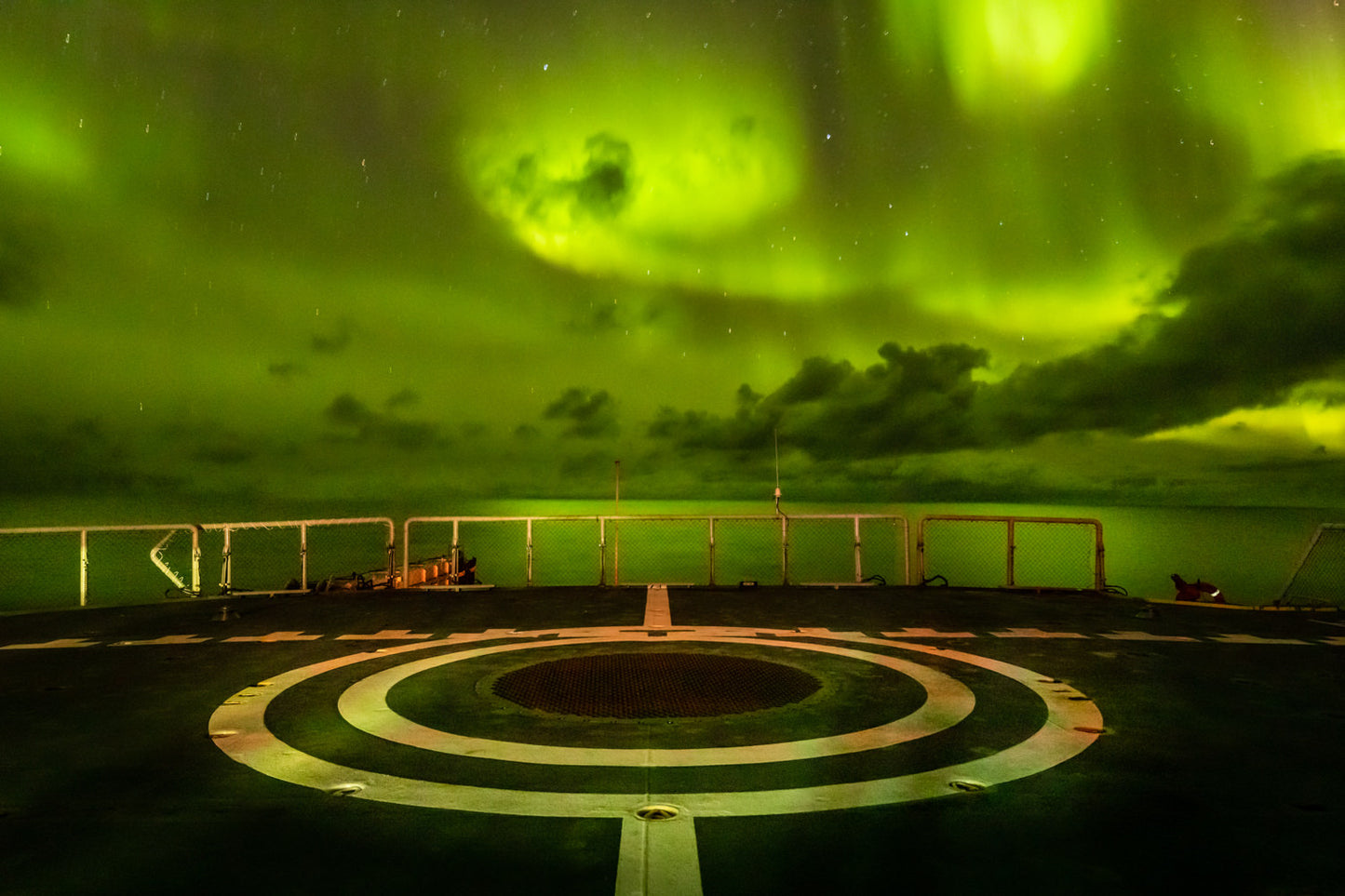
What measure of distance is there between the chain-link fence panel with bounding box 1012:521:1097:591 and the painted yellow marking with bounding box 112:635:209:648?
56.2 metres

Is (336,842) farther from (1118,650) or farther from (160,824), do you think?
(1118,650)

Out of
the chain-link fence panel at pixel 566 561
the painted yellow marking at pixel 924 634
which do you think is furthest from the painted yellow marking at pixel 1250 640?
the chain-link fence panel at pixel 566 561

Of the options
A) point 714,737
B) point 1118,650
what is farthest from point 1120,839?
point 1118,650

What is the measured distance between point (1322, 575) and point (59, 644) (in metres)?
131

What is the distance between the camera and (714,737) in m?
5.84

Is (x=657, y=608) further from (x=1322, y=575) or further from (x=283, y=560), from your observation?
(x=1322, y=575)

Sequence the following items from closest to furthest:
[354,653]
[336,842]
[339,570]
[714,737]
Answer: [336,842] → [714,737] → [354,653] → [339,570]

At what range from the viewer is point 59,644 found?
394 inches

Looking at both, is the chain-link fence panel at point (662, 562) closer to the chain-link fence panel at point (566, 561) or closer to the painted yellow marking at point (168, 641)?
the chain-link fence panel at point (566, 561)

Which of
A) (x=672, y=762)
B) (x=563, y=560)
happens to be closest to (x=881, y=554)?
(x=563, y=560)

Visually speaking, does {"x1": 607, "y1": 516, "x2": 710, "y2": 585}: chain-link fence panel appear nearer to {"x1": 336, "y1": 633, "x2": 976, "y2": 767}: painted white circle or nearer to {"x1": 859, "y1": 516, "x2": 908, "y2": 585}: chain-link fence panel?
{"x1": 859, "y1": 516, "x2": 908, "y2": 585}: chain-link fence panel

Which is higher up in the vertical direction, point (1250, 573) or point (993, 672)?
point (993, 672)

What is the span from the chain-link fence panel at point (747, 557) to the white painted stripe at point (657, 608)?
28299 millimetres

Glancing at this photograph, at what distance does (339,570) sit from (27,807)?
87.7m
